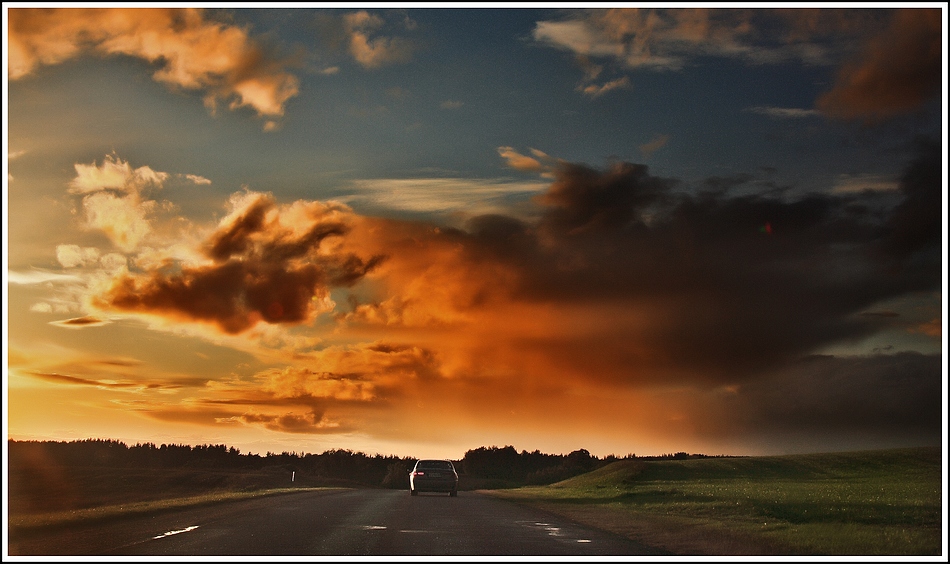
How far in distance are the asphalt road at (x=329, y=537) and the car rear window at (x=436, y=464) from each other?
52.0 feet

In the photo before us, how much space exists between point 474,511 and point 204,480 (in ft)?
424

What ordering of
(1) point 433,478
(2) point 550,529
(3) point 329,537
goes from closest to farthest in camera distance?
(3) point 329,537, (2) point 550,529, (1) point 433,478

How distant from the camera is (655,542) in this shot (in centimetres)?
1898

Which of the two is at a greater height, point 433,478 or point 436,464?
point 436,464

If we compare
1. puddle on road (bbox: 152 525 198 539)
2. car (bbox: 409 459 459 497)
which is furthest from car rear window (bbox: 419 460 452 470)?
puddle on road (bbox: 152 525 198 539)

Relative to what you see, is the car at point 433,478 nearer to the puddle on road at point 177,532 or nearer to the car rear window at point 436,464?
the car rear window at point 436,464

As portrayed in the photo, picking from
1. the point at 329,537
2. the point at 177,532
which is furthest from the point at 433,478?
the point at 329,537

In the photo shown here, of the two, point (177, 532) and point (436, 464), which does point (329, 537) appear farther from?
point (436, 464)

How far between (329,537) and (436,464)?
82.8ft

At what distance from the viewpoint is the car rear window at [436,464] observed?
43812 mm

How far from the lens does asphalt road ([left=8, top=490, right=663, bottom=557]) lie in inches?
657

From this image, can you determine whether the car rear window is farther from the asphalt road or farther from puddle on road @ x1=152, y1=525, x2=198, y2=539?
puddle on road @ x1=152, y1=525, x2=198, y2=539

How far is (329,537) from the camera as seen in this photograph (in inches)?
755

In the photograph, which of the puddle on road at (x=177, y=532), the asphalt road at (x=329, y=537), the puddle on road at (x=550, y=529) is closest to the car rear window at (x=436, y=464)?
the asphalt road at (x=329, y=537)
